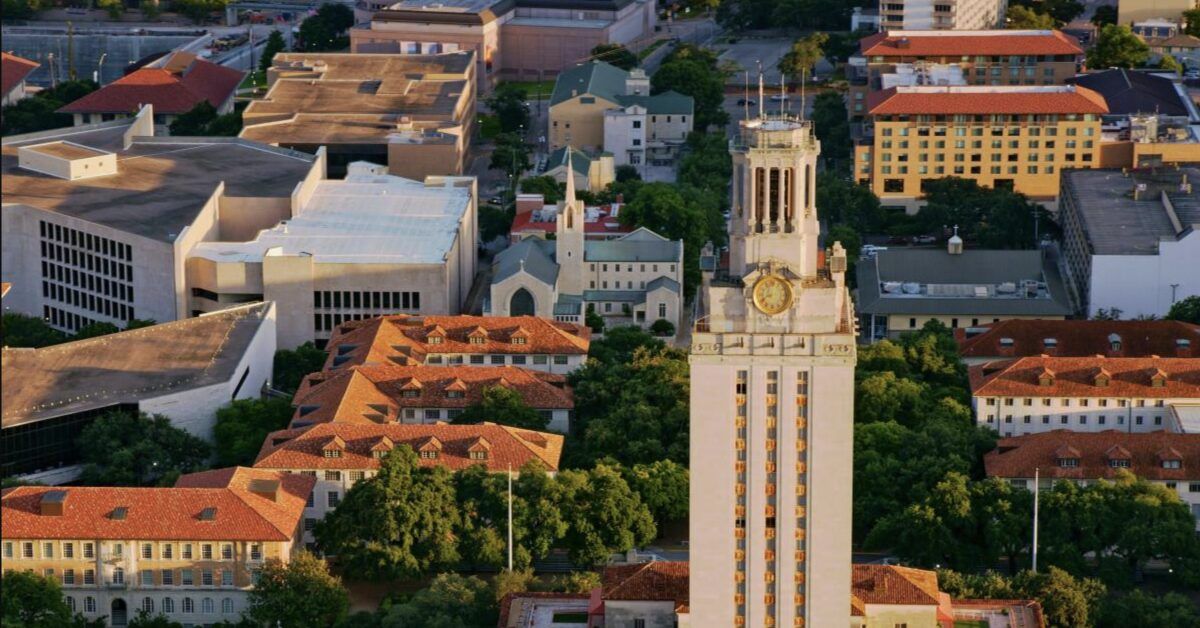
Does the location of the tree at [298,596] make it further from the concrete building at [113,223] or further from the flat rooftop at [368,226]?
the flat rooftop at [368,226]

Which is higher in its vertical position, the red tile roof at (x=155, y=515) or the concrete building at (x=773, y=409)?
the concrete building at (x=773, y=409)

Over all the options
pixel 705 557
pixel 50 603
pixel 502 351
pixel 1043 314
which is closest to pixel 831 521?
pixel 705 557

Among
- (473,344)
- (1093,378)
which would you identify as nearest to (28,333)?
(473,344)

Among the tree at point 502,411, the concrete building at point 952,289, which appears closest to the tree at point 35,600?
the tree at point 502,411

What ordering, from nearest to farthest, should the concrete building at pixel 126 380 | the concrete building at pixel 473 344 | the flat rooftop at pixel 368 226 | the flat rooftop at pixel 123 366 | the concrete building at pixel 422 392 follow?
the concrete building at pixel 126 380, the flat rooftop at pixel 123 366, the concrete building at pixel 422 392, the concrete building at pixel 473 344, the flat rooftop at pixel 368 226

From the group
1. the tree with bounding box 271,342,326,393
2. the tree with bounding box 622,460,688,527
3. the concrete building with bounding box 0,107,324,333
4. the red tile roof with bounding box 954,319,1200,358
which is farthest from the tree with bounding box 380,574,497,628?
the concrete building with bounding box 0,107,324,333

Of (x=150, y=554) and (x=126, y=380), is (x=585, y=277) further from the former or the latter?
(x=150, y=554)

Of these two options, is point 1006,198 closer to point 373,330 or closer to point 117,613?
point 373,330
